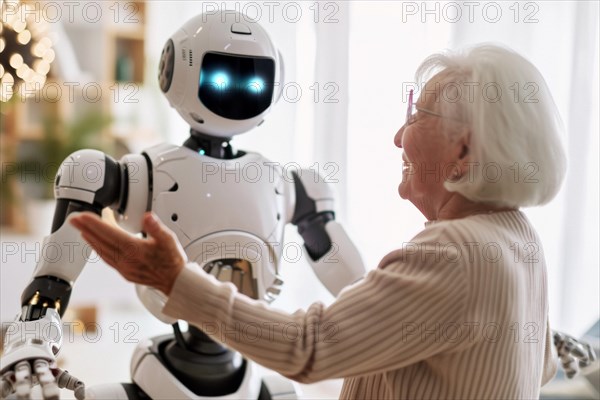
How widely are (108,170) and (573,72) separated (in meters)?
1.25

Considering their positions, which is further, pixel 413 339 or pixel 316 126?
pixel 316 126

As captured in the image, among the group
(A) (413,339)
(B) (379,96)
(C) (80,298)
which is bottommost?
(C) (80,298)

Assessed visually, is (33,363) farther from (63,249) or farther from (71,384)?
(63,249)

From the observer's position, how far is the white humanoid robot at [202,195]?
1384 mm

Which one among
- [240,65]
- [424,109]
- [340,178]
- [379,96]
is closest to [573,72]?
[379,96]

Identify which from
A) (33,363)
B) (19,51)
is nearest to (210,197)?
(33,363)

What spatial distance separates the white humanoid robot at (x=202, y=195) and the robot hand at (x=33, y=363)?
0.43ft

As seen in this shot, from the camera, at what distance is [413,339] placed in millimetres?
852

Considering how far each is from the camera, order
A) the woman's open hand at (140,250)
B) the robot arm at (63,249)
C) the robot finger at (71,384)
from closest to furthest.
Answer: the woman's open hand at (140,250) → the robot finger at (71,384) → the robot arm at (63,249)

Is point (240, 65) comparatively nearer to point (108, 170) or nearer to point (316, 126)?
point (108, 170)

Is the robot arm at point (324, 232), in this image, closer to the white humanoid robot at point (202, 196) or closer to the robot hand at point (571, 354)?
the white humanoid robot at point (202, 196)

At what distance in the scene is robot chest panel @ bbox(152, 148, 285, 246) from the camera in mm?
1388

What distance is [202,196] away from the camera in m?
1.40

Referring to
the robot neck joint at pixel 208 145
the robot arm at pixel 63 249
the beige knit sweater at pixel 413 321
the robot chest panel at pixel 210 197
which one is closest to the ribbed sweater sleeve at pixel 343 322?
the beige knit sweater at pixel 413 321
